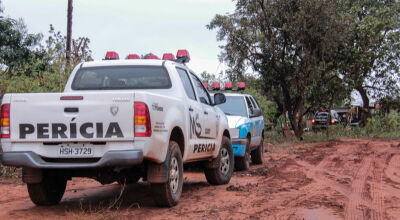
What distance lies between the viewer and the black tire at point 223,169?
8.83m

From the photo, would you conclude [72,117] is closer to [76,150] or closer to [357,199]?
[76,150]

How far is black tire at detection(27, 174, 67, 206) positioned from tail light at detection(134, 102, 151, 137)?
1.54 m

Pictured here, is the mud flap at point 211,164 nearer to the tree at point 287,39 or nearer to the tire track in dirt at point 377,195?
the tire track in dirt at point 377,195

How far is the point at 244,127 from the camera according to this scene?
37.2ft

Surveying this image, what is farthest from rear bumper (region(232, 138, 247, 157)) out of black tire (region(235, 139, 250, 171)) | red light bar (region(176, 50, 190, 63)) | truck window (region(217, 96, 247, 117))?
red light bar (region(176, 50, 190, 63))

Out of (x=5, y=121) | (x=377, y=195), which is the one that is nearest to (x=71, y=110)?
(x=5, y=121)

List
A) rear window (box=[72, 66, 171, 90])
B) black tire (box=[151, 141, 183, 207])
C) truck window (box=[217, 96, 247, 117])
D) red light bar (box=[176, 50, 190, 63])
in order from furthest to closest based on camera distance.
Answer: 1. truck window (box=[217, 96, 247, 117])
2. red light bar (box=[176, 50, 190, 63])
3. rear window (box=[72, 66, 171, 90])
4. black tire (box=[151, 141, 183, 207])

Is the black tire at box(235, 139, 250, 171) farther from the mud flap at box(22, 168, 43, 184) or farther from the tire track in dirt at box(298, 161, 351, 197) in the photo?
the mud flap at box(22, 168, 43, 184)

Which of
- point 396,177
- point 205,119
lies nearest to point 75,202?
point 205,119

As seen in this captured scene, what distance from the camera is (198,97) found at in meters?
8.23

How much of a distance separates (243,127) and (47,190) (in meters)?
5.58

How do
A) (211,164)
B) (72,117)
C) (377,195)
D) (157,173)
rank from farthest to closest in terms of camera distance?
(211,164) → (377,195) → (157,173) → (72,117)

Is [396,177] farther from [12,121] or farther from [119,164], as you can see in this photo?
[12,121]

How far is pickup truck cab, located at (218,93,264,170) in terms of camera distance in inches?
438
